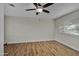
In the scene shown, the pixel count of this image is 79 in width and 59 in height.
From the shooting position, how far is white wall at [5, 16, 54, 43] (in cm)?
122

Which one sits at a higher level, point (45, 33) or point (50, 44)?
point (45, 33)

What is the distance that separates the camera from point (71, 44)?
1.28 m

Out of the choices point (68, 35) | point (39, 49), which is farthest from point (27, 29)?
point (68, 35)

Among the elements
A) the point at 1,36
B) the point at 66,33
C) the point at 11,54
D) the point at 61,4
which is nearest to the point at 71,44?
the point at 66,33

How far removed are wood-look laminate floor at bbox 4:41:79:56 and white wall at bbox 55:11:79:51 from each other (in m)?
0.08

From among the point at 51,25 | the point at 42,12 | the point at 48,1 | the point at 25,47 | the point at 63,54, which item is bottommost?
the point at 63,54

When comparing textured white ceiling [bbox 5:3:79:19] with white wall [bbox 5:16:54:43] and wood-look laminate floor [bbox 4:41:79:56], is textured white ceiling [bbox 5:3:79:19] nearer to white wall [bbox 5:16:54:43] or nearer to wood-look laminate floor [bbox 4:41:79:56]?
white wall [bbox 5:16:54:43]

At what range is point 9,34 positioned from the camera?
1.22 metres

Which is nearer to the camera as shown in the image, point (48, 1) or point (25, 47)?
point (48, 1)

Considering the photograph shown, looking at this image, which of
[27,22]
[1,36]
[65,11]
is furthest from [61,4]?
[1,36]

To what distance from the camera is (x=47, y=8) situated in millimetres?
1243

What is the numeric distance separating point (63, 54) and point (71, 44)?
210 millimetres

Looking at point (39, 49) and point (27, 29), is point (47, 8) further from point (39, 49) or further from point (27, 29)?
point (39, 49)

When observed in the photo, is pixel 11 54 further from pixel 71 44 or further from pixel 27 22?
pixel 71 44
